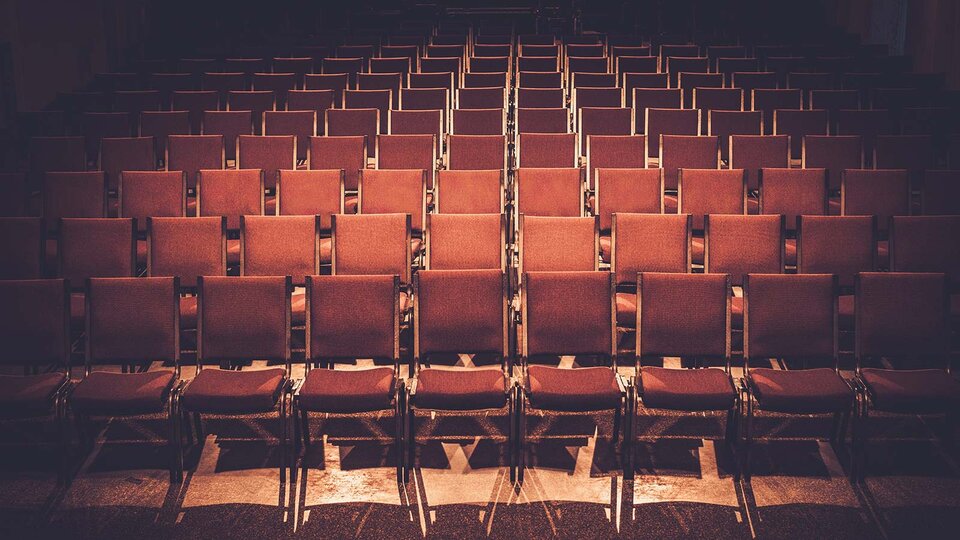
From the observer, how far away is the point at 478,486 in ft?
5.99

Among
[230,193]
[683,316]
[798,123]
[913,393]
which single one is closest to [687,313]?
[683,316]

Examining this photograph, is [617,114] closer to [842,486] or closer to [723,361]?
[723,361]

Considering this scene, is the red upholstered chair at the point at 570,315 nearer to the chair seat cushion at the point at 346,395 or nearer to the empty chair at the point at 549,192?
the chair seat cushion at the point at 346,395

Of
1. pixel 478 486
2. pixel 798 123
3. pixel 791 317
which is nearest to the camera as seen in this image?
pixel 478 486

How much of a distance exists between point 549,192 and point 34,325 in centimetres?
145

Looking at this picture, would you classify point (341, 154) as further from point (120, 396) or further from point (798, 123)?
point (798, 123)

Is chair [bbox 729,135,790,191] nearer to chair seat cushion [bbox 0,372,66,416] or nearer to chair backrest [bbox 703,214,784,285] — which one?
chair backrest [bbox 703,214,784,285]

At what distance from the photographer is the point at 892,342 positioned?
6.74 ft

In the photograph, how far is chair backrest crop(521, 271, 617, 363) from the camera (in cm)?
206

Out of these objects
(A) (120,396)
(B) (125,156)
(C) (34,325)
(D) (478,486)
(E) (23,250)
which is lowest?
(D) (478,486)

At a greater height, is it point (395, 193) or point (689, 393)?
point (395, 193)

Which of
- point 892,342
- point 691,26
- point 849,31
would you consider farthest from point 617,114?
point 849,31

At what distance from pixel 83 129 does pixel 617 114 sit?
6.64ft

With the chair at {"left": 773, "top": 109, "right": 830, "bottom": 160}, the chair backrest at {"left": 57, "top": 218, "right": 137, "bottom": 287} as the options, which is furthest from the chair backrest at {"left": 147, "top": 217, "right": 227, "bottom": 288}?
the chair at {"left": 773, "top": 109, "right": 830, "bottom": 160}
